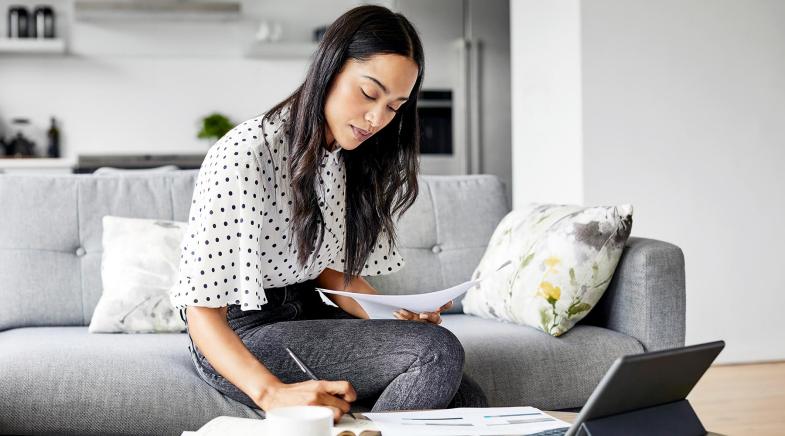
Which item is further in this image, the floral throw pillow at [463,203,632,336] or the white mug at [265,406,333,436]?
the floral throw pillow at [463,203,632,336]

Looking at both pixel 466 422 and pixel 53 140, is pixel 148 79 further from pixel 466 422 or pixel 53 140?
pixel 466 422

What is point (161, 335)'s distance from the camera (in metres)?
2.21

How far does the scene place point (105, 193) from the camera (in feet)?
8.20

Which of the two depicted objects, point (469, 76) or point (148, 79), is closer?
point (469, 76)

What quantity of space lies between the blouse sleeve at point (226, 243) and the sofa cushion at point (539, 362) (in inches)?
30.2

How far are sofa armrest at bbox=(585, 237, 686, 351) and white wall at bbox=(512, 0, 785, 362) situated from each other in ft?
5.45

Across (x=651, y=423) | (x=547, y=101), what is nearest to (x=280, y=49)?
(x=547, y=101)

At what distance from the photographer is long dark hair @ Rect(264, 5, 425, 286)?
1520 mm

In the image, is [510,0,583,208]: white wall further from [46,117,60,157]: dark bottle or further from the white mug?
[46,117,60,157]: dark bottle

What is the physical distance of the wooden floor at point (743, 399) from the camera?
2.88m

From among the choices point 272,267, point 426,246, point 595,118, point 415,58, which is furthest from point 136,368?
point 595,118

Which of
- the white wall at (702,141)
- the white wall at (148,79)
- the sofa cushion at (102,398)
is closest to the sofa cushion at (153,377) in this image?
the sofa cushion at (102,398)

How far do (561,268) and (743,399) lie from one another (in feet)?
4.85

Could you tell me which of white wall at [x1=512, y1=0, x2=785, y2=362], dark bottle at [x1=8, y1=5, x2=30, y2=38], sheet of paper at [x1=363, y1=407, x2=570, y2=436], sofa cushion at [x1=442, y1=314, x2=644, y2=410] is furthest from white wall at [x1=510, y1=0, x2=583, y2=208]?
dark bottle at [x1=8, y1=5, x2=30, y2=38]
